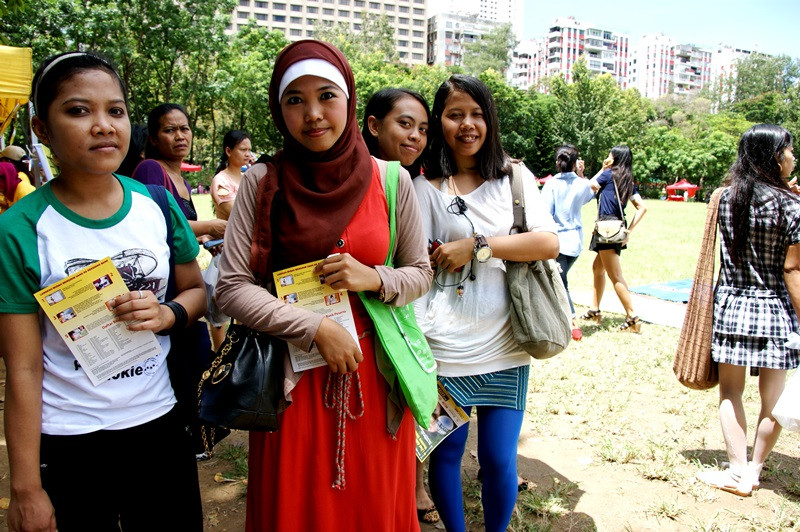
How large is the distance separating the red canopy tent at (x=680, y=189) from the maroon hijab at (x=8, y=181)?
43999mm

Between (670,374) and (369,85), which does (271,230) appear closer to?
(670,374)

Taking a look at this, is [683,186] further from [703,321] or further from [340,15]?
[340,15]

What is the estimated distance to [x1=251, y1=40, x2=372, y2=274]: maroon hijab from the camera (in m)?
1.70

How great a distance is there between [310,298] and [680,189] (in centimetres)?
4887

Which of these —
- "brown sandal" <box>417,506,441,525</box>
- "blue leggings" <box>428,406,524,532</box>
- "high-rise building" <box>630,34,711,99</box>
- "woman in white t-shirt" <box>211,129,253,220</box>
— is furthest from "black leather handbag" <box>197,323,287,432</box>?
"high-rise building" <box>630,34,711,99</box>

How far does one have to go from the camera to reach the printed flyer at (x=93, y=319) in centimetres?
150

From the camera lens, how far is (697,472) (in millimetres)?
3377

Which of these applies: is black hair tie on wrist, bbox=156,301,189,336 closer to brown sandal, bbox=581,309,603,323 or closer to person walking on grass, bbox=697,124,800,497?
person walking on grass, bbox=697,124,800,497

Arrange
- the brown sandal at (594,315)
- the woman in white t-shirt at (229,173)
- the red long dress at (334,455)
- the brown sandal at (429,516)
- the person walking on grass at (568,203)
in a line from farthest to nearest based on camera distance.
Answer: the brown sandal at (594,315) < the person walking on grass at (568,203) < the woman in white t-shirt at (229,173) < the brown sandal at (429,516) < the red long dress at (334,455)

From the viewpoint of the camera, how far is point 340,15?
109562 millimetres

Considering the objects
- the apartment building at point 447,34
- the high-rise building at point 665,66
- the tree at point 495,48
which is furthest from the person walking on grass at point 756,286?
the high-rise building at point 665,66

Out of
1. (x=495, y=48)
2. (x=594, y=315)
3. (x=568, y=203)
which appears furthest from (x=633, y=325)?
(x=495, y=48)

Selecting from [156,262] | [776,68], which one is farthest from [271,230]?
[776,68]

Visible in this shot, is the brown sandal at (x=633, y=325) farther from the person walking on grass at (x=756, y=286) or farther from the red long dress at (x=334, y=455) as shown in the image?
the red long dress at (x=334, y=455)
